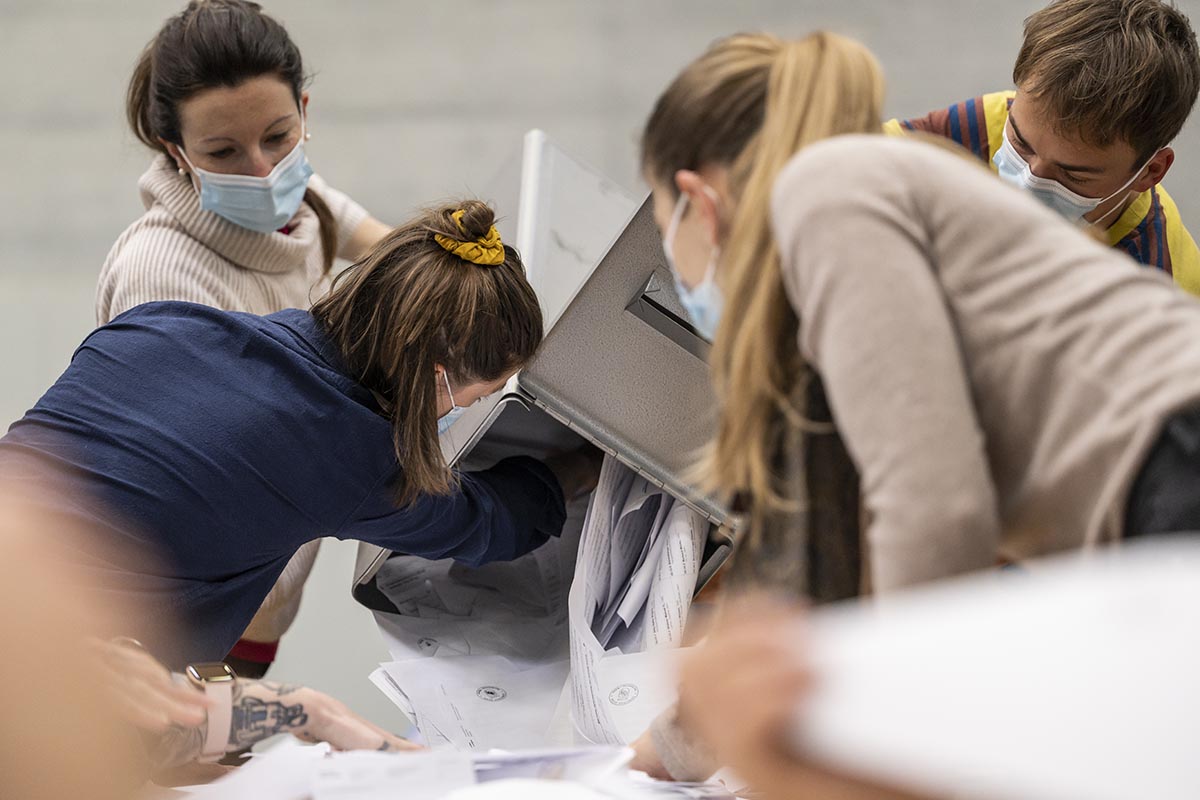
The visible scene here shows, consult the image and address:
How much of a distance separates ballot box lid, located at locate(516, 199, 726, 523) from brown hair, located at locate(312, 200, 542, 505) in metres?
0.06

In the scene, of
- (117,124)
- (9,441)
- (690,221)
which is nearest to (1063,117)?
(690,221)

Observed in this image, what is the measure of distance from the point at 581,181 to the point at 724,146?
1.12m

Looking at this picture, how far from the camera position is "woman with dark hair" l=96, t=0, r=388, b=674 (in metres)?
1.57

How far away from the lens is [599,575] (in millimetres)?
1397

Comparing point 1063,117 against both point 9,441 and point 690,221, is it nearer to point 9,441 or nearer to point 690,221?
point 690,221

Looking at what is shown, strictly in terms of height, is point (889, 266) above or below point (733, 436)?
above

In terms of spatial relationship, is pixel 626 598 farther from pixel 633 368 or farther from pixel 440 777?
pixel 440 777

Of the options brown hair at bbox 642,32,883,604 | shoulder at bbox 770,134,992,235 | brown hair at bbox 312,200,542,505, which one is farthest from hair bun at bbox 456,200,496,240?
shoulder at bbox 770,134,992,235

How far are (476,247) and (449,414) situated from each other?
210 millimetres

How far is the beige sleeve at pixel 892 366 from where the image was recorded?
0.69 metres

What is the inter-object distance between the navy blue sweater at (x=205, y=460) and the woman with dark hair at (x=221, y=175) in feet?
0.98

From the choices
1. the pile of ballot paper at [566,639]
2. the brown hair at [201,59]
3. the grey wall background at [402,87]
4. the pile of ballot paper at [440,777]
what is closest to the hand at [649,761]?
the pile of ballot paper at [440,777]

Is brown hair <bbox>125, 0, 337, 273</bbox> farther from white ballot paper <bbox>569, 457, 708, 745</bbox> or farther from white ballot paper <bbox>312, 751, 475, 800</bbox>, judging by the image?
white ballot paper <bbox>312, 751, 475, 800</bbox>

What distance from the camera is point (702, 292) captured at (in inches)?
34.9
